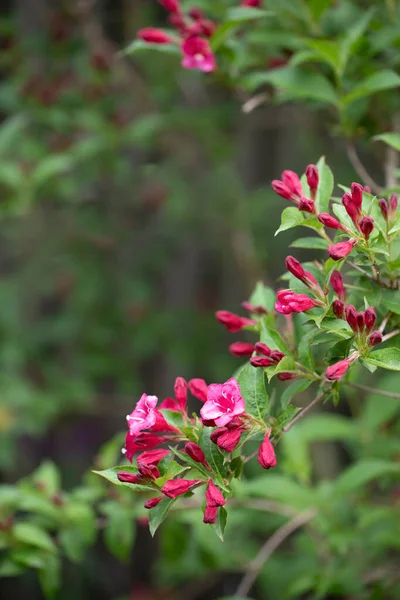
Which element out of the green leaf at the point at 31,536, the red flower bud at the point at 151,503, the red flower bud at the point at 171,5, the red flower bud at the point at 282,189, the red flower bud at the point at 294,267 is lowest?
the green leaf at the point at 31,536

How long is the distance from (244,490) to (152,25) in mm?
1777

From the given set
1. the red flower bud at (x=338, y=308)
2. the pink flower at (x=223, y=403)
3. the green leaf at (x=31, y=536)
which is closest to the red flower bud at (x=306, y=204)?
the red flower bud at (x=338, y=308)

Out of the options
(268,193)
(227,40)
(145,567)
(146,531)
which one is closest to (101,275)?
(268,193)

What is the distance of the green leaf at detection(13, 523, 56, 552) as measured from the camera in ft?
4.13

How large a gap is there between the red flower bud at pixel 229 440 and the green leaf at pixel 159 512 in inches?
3.7

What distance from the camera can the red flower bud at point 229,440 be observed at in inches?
31.9

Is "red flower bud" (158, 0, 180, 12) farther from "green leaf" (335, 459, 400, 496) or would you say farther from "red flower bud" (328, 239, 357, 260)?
"green leaf" (335, 459, 400, 496)

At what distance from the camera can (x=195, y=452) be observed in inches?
33.0

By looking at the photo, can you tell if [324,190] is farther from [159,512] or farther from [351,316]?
[159,512]

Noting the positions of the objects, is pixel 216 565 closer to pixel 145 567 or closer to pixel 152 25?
pixel 145 567

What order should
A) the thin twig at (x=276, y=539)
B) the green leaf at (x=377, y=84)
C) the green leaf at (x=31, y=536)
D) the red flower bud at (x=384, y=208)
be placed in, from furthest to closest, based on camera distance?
1. the thin twig at (x=276, y=539)
2. the green leaf at (x=31, y=536)
3. the green leaf at (x=377, y=84)
4. the red flower bud at (x=384, y=208)

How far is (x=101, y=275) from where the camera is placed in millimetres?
2727

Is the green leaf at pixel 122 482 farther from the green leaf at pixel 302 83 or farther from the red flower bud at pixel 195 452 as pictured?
the green leaf at pixel 302 83

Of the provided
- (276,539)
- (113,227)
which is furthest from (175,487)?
(113,227)
